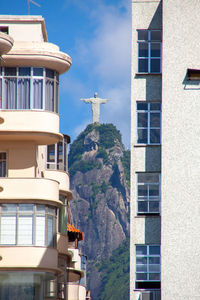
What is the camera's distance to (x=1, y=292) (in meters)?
46.5

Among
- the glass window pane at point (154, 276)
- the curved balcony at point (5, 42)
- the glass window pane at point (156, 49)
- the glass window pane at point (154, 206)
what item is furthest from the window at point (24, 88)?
the glass window pane at point (154, 276)

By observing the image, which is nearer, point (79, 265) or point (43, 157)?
point (43, 157)

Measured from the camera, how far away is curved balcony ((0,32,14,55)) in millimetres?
46959

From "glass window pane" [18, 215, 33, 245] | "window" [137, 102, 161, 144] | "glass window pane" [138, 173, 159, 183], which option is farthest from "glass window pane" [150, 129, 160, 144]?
"glass window pane" [18, 215, 33, 245]

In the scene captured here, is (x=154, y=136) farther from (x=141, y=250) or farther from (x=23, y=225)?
(x=23, y=225)

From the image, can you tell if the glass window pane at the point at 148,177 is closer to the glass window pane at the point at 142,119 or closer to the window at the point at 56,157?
the glass window pane at the point at 142,119

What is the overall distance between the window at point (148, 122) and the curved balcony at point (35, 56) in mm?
5197

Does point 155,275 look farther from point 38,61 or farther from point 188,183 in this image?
point 38,61

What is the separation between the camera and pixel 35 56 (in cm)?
4962

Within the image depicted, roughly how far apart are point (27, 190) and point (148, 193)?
6.73m

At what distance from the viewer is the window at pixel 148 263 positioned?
159 feet

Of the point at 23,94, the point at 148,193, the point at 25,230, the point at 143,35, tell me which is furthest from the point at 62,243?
the point at 143,35

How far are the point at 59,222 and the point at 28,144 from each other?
7223 millimetres

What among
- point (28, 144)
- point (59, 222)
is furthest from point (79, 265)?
point (28, 144)
